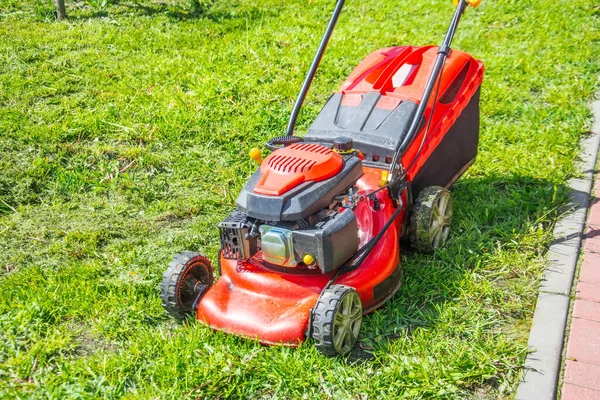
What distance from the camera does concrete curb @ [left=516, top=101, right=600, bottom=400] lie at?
2873 millimetres

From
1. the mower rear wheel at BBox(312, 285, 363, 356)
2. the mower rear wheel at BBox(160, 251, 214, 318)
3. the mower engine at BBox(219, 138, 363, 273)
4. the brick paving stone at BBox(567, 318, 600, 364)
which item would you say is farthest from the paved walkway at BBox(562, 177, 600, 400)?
the mower rear wheel at BBox(160, 251, 214, 318)

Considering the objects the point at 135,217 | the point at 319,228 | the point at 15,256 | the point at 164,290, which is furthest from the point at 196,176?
the point at 319,228

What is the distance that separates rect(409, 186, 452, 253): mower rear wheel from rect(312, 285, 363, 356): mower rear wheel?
0.67 m

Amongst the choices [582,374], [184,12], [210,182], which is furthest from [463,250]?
[184,12]

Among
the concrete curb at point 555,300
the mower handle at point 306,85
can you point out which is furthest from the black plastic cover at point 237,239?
the concrete curb at point 555,300

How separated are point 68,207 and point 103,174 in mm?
362

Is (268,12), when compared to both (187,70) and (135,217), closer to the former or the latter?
(187,70)

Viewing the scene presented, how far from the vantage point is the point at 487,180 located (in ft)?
14.6

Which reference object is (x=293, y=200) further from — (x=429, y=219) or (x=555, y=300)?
(x=555, y=300)

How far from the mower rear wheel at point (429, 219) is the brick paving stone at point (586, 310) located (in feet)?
2.39

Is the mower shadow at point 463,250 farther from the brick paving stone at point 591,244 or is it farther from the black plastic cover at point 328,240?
the black plastic cover at point 328,240

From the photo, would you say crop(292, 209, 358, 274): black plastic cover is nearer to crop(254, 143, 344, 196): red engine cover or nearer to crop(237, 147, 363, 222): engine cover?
crop(237, 147, 363, 222): engine cover

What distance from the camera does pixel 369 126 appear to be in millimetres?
3594

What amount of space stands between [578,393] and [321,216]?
1189mm
